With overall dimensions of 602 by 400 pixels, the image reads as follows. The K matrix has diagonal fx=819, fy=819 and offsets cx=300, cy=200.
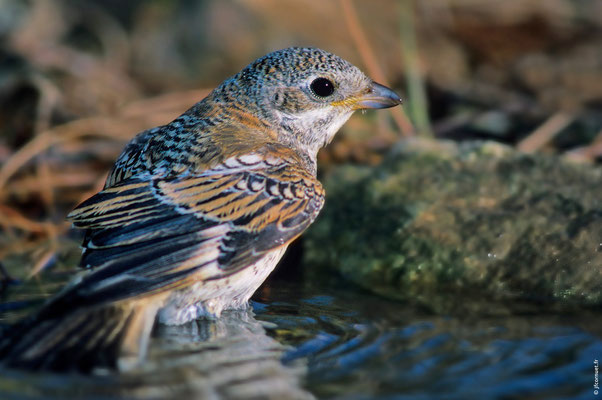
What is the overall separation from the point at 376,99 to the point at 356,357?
2.34m

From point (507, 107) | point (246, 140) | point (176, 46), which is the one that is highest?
point (176, 46)

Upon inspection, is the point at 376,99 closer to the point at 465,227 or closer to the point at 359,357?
the point at 465,227

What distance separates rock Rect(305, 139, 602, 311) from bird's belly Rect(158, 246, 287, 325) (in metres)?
1.06

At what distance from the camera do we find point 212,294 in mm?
4996

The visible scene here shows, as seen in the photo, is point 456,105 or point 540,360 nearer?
point 540,360

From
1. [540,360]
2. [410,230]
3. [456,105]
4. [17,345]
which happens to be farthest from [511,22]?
[17,345]

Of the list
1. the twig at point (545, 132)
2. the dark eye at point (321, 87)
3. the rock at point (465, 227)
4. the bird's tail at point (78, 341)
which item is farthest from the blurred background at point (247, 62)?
the bird's tail at point (78, 341)

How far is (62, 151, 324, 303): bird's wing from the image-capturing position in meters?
Result: 4.44

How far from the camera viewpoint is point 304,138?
19.7 feet

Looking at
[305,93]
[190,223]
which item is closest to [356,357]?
[190,223]

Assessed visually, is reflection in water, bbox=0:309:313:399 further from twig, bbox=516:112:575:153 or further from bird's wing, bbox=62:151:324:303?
twig, bbox=516:112:575:153

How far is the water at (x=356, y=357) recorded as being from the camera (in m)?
3.80

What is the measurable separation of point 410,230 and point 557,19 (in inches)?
227

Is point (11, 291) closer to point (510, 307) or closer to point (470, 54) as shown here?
point (510, 307)
